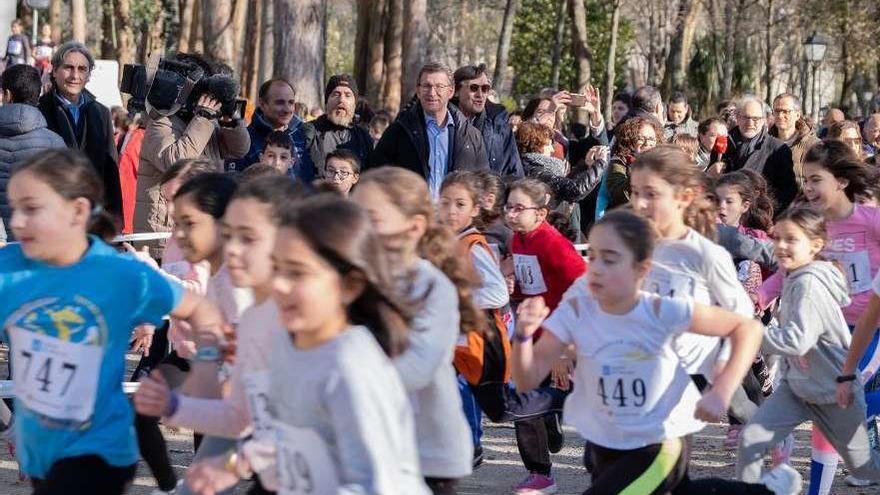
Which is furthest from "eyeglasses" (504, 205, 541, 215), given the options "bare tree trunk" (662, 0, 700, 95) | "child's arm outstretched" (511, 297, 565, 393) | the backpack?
"bare tree trunk" (662, 0, 700, 95)

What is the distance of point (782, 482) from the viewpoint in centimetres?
563

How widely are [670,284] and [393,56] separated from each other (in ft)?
76.1

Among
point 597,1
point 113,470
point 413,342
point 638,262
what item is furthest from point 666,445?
point 597,1

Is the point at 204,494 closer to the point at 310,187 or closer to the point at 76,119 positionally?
the point at 310,187

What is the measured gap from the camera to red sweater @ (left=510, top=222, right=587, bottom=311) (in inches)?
306

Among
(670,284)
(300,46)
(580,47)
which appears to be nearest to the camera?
(670,284)

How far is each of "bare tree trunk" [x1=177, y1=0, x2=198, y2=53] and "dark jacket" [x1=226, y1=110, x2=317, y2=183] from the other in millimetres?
24276

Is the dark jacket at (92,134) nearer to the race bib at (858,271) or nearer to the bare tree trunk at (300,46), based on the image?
the race bib at (858,271)

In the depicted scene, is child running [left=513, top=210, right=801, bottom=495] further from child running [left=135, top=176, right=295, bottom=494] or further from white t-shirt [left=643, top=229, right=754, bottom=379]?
child running [left=135, top=176, right=295, bottom=494]

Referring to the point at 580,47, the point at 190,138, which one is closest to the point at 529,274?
the point at 190,138

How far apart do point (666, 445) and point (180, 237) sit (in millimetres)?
1735

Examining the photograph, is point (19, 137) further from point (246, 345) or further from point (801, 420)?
point (246, 345)

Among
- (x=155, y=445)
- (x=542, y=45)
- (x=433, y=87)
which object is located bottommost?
(x=155, y=445)

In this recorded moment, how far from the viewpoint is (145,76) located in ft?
32.7
